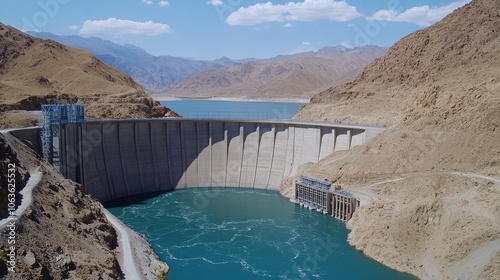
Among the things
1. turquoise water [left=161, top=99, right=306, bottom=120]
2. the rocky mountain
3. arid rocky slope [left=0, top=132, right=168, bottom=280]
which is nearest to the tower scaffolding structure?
arid rocky slope [left=0, top=132, right=168, bottom=280]

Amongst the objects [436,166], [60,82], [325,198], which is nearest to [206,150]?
[325,198]

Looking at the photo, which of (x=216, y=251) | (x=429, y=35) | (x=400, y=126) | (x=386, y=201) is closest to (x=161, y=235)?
(x=216, y=251)

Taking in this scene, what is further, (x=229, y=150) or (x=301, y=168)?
(x=229, y=150)

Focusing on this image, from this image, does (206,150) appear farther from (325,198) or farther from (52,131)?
(52,131)

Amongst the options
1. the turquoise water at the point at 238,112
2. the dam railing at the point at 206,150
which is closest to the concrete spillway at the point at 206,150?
the dam railing at the point at 206,150

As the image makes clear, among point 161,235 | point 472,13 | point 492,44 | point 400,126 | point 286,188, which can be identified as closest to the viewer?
point 161,235

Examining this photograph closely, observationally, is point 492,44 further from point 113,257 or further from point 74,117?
point 113,257

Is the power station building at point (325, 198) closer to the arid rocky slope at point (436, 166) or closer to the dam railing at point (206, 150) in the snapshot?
the arid rocky slope at point (436, 166)

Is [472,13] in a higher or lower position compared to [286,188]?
higher

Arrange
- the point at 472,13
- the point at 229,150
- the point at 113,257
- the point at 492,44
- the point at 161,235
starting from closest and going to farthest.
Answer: the point at 113,257
the point at 161,235
the point at 229,150
the point at 492,44
the point at 472,13
